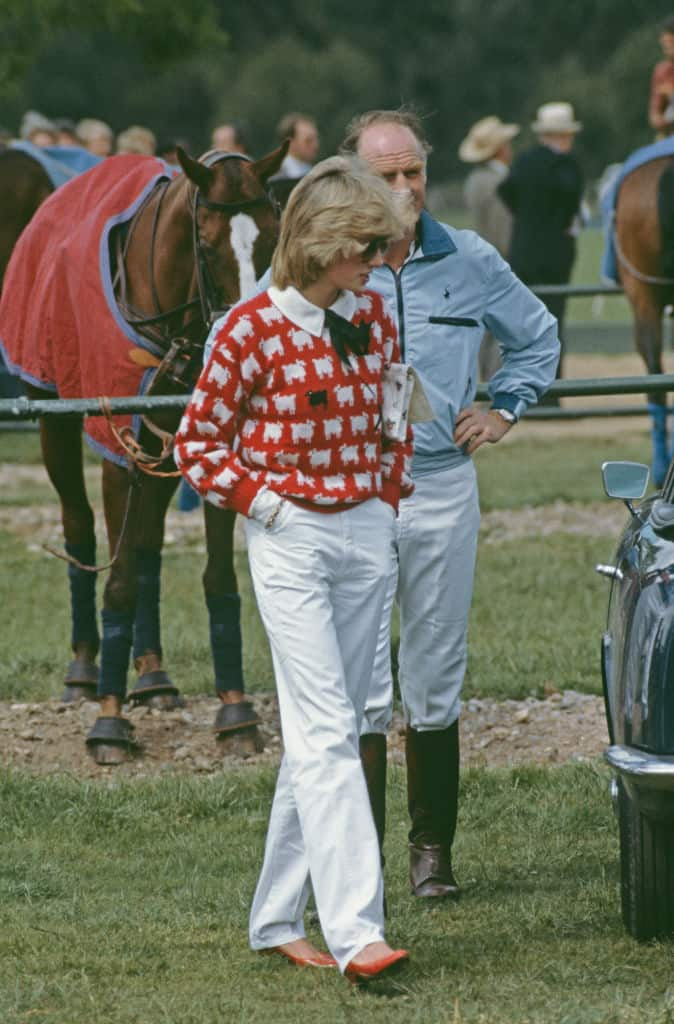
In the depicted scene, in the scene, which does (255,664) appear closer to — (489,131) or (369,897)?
(369,897)

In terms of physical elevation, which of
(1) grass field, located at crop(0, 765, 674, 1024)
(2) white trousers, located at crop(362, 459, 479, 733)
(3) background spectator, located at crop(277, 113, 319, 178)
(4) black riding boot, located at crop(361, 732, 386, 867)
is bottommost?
(1) grass field, located at crop(0, 765, 674, 1024)

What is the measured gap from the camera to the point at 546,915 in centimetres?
537

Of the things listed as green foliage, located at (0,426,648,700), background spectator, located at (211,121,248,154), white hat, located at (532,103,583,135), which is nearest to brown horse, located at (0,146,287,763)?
green foliage, located at (0,426,648,700)

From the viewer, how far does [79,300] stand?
776cm

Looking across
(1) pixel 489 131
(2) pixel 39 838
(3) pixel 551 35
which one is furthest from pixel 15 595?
(3) pixel 551 35

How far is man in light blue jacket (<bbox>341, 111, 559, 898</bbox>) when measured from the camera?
5.34m

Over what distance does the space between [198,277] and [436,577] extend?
2269 mm

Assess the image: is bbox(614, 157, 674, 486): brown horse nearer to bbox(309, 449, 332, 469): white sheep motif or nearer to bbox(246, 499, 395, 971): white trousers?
bbox(246, 499, 395, 971): white trousers

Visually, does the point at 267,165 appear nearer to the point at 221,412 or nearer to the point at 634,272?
the point at 221,412

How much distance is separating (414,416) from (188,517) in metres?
8.74

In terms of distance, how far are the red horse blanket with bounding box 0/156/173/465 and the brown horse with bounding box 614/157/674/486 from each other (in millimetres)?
6122

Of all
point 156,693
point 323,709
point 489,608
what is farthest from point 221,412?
point 489,608

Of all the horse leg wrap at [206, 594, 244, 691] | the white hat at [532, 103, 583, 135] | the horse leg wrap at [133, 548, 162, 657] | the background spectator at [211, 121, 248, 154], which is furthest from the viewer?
the white hat at [532, 103, 583, 135]

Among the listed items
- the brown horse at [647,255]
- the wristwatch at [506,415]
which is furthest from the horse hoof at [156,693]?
the brown horse at [647,255]
